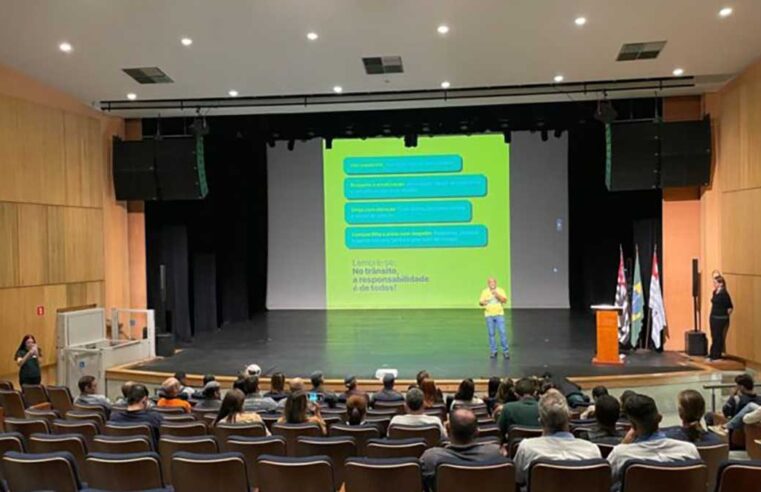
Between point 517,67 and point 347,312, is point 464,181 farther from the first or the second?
point 517,67

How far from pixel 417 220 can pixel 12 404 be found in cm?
1022

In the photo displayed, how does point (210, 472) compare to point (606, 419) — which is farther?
point (606, 419)

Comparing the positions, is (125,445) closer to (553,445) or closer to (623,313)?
(553,445)

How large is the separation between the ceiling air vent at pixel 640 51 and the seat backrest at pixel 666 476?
7.34 m

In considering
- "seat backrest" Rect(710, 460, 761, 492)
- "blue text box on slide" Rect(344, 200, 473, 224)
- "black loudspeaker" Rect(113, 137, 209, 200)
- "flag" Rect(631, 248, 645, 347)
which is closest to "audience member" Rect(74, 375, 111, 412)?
"seat backrest" Rect(710, 460, 761, 492)

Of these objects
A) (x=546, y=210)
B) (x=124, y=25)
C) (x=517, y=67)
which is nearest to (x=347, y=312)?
(x=546, y=210)

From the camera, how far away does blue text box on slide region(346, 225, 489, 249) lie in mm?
15078

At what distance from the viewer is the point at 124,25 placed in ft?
26.6

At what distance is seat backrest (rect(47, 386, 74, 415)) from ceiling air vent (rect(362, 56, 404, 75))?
5.88m

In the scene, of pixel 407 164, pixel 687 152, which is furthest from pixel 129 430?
pixel 407 164

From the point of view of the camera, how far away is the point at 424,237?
15148 mm

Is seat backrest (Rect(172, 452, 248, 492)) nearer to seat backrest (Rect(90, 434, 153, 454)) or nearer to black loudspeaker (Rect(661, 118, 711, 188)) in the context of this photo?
seat backrest (Rect(90, 434, 153, 454))

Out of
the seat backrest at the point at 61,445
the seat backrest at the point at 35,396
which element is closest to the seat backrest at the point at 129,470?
the seat backrest at the point at 61,445

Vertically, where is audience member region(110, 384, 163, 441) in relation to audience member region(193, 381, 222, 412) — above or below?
above
